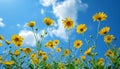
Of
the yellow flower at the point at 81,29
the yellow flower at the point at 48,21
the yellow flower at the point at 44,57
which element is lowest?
the yellow flower at the point at 44,57

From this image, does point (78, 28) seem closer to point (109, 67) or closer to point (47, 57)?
point (47, 57)

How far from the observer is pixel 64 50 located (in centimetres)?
684

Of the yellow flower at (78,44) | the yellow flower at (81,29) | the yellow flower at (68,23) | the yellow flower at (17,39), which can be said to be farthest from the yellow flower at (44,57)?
the yellow flower at (68,23)

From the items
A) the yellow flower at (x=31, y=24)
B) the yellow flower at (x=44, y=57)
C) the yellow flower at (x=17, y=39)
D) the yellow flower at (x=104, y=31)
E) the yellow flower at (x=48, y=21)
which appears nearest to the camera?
the yellow flower at (x=104, y=31)

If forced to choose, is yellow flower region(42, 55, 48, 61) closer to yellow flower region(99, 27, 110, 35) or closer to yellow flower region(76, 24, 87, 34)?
yellow flower region(76, 24, 87, 34)

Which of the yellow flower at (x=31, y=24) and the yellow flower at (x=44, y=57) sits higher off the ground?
the yellow flower at (x=31, y=24)

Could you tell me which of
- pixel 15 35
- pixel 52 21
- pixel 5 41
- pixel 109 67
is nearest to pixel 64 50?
pixel 52 21

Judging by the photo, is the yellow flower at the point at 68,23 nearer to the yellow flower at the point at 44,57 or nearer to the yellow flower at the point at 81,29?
the yellow flower at the point at 81,29

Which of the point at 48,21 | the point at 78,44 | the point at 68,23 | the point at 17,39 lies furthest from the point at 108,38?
the point at 17,39

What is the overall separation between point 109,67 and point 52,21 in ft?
7.96

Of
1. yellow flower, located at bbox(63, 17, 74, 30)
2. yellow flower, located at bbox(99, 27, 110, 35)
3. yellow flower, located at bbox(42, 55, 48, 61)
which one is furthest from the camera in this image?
yellow flower, located at bbox(42, 55, 48, 61)

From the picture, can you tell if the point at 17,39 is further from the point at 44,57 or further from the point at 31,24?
the point at 44,57

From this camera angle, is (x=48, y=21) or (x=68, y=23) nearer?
(x=68, y=23)

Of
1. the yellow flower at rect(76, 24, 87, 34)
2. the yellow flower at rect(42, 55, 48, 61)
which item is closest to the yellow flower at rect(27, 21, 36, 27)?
the yellow flower at rect(42, 55, 48, 61)
